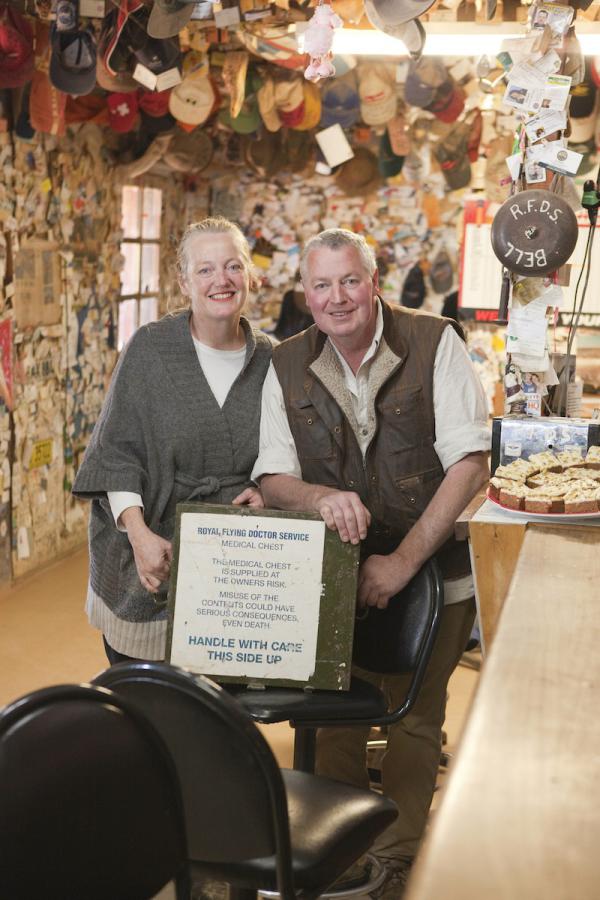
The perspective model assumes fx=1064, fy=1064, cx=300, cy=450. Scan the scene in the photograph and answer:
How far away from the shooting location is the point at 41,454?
557 cm

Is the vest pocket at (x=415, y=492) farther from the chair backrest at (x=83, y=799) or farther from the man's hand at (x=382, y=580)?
the chair backrest at (x=83, y=799)

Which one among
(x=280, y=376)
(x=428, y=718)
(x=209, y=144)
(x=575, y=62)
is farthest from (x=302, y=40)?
(x=209, y=144)

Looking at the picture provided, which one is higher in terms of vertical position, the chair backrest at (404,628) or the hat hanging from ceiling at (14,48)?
the hat hanging from ceiling at (14,48)

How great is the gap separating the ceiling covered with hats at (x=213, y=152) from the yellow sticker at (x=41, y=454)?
16 millimetres

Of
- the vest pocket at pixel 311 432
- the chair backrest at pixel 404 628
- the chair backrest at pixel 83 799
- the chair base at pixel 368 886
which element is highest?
the vest pocket at pixel 311 432

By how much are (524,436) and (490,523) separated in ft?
1.34

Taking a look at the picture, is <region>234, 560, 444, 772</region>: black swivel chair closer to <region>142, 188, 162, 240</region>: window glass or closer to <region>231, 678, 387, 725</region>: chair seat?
<region>231, 678, 387, 725</region>: chair seat

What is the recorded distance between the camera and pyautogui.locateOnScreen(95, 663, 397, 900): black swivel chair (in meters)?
1.46

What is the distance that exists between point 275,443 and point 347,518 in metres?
0.49

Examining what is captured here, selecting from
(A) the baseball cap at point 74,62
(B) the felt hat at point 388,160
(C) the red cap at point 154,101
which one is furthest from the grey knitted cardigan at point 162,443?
(B) the felt hat at point 388,160

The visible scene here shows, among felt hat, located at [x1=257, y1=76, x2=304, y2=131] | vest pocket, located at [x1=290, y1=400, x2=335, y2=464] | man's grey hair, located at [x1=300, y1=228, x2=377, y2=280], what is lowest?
vest pocket, located at [x1=290, y1=400, x2=335, y2=464]

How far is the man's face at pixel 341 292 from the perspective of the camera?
2.68 m

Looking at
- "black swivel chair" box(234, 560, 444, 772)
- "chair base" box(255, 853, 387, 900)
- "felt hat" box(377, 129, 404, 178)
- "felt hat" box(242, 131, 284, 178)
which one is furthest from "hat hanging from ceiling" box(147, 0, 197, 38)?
"felt hat" box(377, 129, 404, 178)

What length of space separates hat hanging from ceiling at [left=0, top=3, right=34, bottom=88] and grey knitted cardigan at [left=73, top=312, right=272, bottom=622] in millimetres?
2061
